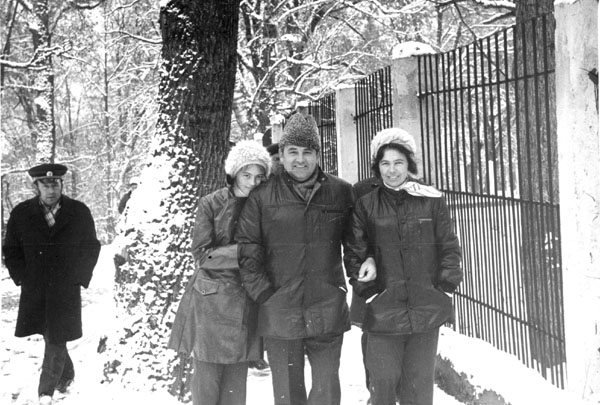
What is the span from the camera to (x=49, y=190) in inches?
227

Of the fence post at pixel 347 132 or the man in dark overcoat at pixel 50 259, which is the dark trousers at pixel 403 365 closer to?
the man in dark overcoat at pixel 50 259

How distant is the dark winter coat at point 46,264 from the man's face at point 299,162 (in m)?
2.65

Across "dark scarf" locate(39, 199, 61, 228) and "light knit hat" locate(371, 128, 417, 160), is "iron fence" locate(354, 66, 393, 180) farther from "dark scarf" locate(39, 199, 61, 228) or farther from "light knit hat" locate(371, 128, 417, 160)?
"dark scarf" locate(39, 199, 61, 228)

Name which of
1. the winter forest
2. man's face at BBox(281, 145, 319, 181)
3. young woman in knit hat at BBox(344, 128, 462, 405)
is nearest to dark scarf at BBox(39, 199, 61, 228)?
the winter forest

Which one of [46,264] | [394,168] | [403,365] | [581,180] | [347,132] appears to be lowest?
[403,365]

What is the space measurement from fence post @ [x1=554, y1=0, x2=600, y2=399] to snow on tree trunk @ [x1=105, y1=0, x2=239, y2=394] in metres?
2.74

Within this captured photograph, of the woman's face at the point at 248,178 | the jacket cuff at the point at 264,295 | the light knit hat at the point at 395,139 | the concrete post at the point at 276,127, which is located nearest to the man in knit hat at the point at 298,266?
the jacket cuff at the point at 264,295

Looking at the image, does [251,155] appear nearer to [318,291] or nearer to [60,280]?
[318,291]

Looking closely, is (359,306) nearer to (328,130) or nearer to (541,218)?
(541,218)

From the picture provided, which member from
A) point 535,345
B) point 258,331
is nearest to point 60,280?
point 258,331

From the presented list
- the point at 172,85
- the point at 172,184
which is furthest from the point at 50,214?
the point at 172,85

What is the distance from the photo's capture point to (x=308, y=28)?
14648 mm

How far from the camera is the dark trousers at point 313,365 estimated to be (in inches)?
152

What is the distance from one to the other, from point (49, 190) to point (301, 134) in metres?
2.77
